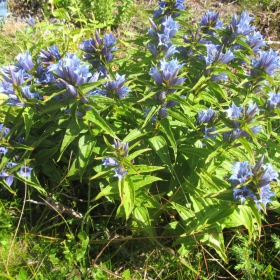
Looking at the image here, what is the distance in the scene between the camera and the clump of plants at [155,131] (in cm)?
201

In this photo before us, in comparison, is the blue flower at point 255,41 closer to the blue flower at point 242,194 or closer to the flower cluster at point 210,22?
the flower cluster at point 210,22

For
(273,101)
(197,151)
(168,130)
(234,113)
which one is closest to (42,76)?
(168,130)

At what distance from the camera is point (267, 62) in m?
2.29

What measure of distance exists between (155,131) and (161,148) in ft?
0.46

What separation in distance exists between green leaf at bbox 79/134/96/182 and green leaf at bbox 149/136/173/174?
0.41 metres

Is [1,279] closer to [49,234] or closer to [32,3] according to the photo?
[49,234]

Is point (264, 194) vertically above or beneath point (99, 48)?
beneath

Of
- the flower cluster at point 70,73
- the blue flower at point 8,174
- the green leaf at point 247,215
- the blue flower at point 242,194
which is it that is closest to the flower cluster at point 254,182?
the blue flower at point 242,194

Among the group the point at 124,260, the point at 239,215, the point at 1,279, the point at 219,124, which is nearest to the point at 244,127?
the point at 219,124

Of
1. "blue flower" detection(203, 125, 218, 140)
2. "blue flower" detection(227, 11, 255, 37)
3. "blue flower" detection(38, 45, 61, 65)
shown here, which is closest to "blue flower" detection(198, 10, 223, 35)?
"blue flower" detection(227, 11, 255, 37)

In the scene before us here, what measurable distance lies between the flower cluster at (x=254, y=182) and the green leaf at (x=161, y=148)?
0.51 metres

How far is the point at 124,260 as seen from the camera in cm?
265

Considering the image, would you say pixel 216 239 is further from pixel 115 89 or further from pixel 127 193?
pixel 115 89

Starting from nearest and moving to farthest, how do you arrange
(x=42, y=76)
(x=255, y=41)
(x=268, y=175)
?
(x=268, y=175) < (x=42, y=76) < (x=255, y=41)
